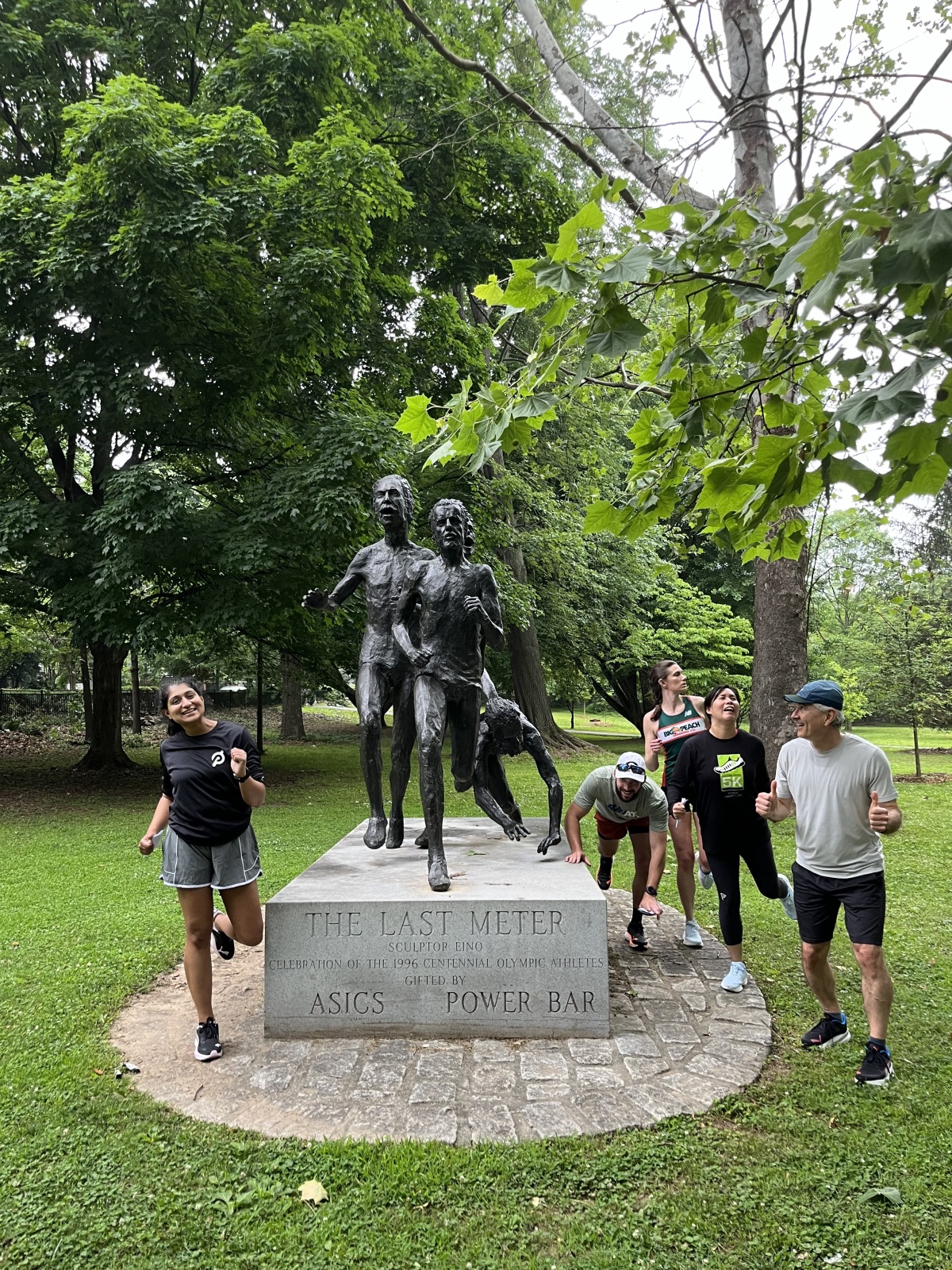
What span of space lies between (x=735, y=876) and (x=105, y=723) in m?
14.8

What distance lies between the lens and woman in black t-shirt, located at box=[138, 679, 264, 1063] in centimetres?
439

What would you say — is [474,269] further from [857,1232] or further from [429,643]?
[857,1232]

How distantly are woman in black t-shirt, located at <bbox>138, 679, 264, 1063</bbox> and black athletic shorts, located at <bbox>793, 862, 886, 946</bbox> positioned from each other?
2.86m

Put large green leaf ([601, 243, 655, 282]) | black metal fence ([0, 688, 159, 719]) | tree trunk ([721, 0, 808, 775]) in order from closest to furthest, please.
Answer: large green leaf ([601, 243, 655, 282]), tree trunk ([721, 0, 808, 775]), black metal fence ([0, 688, 159, 719])

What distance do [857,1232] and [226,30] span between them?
19549mm

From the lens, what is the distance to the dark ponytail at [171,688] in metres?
4.39

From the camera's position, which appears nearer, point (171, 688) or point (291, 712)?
point (171, 688)

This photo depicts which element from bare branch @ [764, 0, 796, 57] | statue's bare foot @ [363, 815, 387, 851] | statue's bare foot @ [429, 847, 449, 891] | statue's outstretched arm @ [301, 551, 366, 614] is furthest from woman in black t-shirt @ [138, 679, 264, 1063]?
bare branch @ [764, 0, 796, 57]

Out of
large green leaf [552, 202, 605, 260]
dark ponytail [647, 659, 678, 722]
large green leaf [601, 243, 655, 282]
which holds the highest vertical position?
large green leaf [552, 202, 605, 260]

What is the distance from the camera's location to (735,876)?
5.21m

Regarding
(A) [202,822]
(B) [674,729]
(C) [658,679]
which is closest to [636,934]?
(B) [674,729]

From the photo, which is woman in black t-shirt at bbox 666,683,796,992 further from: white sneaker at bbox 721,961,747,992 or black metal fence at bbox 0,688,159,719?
black metal fence at bbox 0,688,159,719

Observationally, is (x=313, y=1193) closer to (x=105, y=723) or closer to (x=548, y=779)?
(x=548, y=779)

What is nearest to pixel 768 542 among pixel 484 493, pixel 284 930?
pixel 284 930
